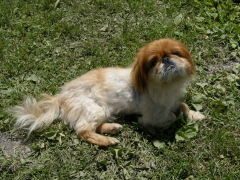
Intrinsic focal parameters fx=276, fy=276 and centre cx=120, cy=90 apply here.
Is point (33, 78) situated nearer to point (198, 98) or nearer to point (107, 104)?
point (107, 104)

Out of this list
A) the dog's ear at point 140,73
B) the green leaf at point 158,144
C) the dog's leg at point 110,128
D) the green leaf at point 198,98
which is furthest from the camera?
the green leaf at point 198,98

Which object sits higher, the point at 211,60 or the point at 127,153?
the point at 211,60

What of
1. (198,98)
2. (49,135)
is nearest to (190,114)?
(198,98)

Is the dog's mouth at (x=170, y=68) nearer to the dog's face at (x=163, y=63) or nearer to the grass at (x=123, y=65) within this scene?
the dog's face at (x=163, y=63)

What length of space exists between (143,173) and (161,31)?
9.36 feet

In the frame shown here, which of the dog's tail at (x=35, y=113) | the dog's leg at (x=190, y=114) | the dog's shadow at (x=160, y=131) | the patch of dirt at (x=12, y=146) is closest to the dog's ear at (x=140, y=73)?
the dog's shadow at (x=160, y=131)

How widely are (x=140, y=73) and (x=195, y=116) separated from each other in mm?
1026

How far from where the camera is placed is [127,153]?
346cm

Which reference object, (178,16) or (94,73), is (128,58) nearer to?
(94,73)

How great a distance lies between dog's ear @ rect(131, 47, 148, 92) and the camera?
10.8 ft

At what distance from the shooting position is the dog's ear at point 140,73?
3.30 metres

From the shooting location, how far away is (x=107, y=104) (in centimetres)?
379

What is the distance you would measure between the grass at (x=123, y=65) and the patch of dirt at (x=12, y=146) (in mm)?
45

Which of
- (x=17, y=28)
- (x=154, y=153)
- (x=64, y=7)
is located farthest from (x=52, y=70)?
(x=154, y=153)
